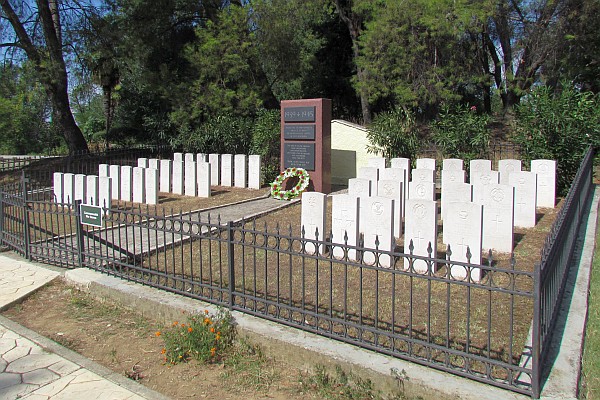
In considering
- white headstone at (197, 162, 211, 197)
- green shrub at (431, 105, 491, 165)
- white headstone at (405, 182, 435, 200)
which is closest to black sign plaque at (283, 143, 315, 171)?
white headstone at (197, 162, 211, 197)

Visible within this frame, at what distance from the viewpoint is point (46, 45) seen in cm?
1995

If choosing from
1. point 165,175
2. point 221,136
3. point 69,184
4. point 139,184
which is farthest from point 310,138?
point 69,184

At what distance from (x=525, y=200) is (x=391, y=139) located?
23.2ft

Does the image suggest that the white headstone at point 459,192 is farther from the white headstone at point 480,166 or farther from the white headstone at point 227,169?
the white headstone at point 227,169

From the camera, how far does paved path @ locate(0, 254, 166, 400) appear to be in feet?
13.4

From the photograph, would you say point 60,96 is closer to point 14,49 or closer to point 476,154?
point 14,49

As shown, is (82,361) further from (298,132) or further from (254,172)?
(254,172)

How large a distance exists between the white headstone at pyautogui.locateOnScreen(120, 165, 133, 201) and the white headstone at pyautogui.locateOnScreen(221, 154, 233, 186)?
3.25 meters

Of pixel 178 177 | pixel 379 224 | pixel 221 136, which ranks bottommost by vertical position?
pixel 379 224

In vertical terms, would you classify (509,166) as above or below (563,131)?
below

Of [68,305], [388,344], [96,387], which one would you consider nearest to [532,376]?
[388,344]

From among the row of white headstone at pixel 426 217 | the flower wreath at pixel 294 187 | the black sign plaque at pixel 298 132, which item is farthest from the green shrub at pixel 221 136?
the row of white headstone at pixel 426 217

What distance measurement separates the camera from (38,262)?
771cm

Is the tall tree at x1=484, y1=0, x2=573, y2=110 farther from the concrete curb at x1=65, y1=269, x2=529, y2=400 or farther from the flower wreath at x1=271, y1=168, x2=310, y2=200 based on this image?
the concrete curb at x1=65, y1=269, x2=529, y2=400
